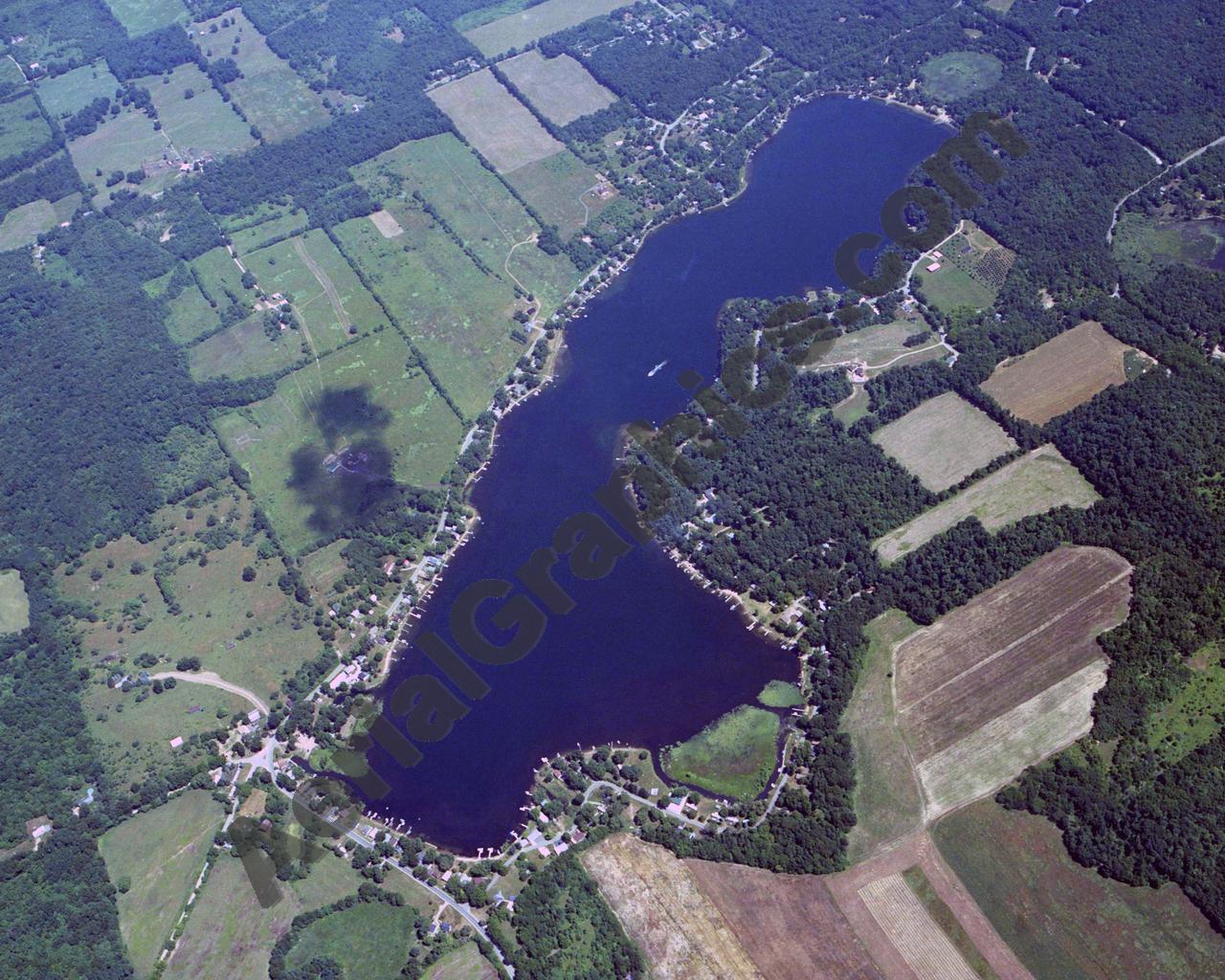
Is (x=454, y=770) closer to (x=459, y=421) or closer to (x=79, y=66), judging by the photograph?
(x=459, y=421)

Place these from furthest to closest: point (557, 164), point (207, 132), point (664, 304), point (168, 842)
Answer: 1. point (207, 132)
2. point (557, 164)
3. point (664, 304)
4. point (168, 842)

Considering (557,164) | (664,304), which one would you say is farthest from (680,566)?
(557,164)

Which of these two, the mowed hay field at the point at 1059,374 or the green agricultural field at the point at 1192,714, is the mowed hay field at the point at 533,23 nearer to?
the mowed hay field at the point at 1059,374

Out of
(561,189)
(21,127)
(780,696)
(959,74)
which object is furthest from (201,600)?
(959,74)

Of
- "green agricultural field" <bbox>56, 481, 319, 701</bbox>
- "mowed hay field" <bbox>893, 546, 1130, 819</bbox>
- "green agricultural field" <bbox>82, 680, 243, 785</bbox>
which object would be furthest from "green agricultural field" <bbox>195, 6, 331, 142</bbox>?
"mowed hay field" <bbox>893, 546, 1130, 819</bbox>

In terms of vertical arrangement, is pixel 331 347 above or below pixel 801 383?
below

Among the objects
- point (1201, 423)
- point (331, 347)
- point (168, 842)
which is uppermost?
point (1201, 423)

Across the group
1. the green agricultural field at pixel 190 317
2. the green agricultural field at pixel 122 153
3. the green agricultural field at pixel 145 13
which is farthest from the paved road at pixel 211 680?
the green agricultural field at pixel 145 13

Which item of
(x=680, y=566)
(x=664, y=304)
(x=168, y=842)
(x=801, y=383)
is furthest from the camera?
(x=664, y=304)
